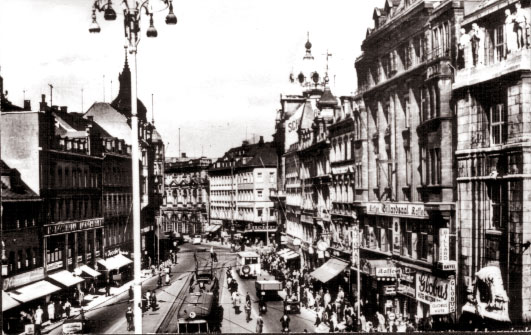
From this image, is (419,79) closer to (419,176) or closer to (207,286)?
(419,176)

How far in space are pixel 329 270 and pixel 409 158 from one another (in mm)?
5050

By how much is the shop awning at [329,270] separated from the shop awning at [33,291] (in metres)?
7.62

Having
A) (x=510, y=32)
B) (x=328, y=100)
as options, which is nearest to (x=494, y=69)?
(x=510, y=32)

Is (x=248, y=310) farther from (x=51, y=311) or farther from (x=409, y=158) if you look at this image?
(x=409, y=158)

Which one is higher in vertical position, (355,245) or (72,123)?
(72,123)

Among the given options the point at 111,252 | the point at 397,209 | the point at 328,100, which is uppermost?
the point at 328,100

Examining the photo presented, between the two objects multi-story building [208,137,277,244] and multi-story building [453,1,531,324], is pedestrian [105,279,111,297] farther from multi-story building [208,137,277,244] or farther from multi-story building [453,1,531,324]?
multi-story building [453,1,531,324]

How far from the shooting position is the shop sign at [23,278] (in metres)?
12.6

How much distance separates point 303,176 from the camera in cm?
1988

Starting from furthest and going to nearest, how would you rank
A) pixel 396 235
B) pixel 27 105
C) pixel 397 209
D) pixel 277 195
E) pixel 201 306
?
pixel 277 195 → pixel 396 235 → pixel 397 209 → pixel 201 306 → pixel 27 105

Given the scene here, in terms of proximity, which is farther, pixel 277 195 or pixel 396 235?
pixel 277 195

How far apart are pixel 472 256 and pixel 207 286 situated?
21.6 feet

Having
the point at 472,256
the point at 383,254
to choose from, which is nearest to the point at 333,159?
the point at 383,254

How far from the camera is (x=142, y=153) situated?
15.4m
